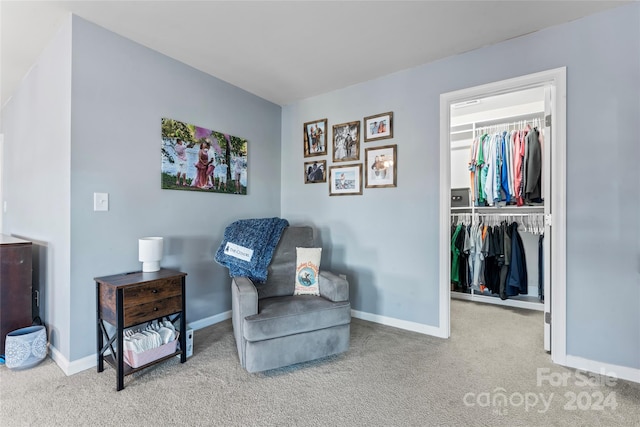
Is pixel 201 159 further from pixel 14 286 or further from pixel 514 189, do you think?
pixel 514 189

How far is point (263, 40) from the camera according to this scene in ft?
7.75

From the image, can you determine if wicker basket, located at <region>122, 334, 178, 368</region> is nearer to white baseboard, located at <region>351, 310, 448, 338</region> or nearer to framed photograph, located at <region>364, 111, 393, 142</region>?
white baseboard, located at <region>351, 310, 448, 338</region>

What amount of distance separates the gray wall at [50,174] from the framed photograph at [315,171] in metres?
2.15

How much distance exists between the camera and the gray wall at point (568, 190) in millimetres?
1966

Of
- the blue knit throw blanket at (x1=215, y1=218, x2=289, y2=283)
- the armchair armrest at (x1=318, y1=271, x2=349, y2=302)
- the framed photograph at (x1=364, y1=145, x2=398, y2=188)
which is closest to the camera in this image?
the armchair armrest at (x1=318, y1=271, x2=349, y2=302)

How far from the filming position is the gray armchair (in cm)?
198

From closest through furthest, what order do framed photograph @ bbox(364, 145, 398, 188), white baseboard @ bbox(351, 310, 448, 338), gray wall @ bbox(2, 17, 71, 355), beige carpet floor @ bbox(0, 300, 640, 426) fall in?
beige carpet floor @ bbox(0, 300, 640, 426), gray wall @ bbox(2, 17, 71, 355), white baseboard @ bbox(351, 310, 448, 338), framed photograph @ bbox(364, 145, 398, 188)

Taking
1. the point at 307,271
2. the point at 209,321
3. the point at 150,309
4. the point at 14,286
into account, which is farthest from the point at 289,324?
the point at 14,286

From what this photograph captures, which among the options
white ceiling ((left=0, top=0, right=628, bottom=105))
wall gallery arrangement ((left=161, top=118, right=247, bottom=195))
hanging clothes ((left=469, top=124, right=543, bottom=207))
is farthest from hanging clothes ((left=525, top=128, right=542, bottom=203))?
wall gallery arrangement ((left=161, top=118, right=247, bottom=195))

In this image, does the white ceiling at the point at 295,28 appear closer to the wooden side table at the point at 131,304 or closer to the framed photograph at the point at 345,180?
the framed photograph at the point at 345,180

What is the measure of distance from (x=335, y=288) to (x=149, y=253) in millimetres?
1366

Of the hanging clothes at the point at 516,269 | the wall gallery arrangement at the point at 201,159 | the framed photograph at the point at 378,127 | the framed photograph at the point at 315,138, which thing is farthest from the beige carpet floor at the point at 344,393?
the framed photograph at the point at 315,138

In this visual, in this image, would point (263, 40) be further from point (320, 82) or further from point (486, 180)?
point (486, 180)

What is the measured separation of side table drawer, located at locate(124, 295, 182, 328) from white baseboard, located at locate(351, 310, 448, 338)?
1769 mm
